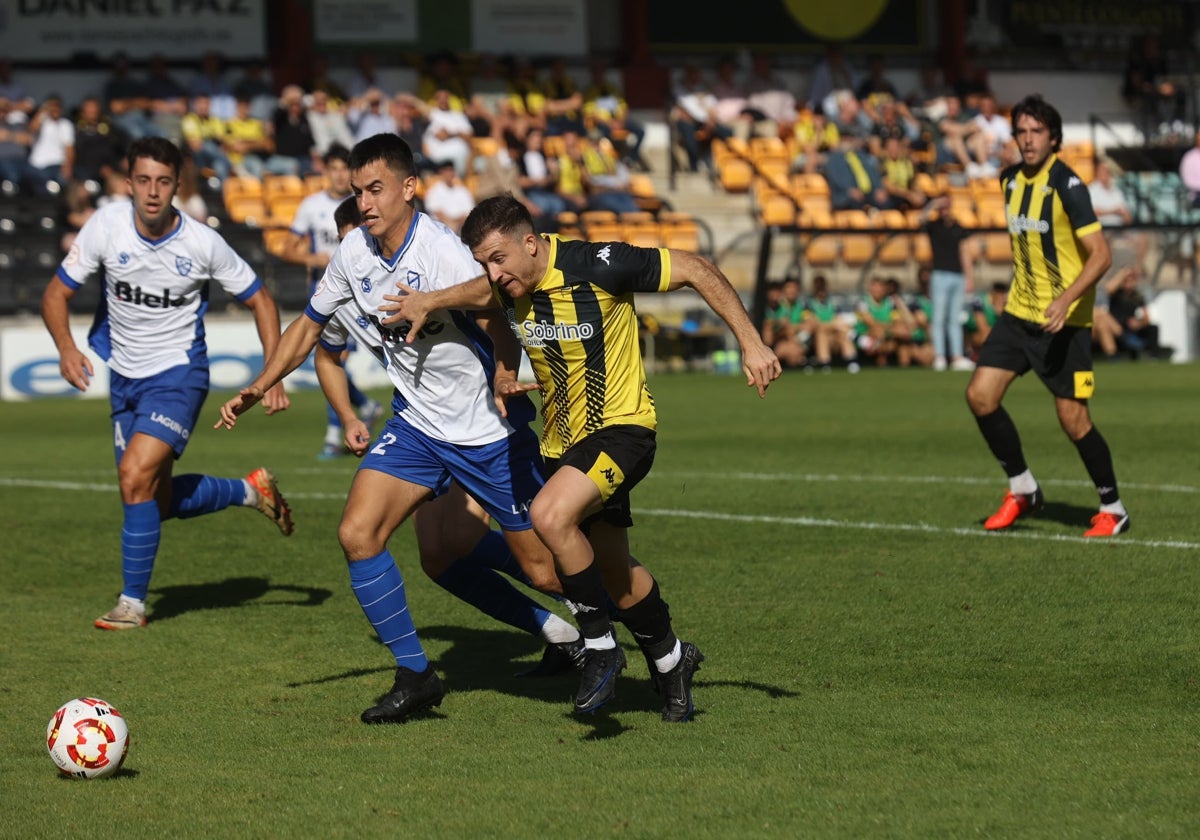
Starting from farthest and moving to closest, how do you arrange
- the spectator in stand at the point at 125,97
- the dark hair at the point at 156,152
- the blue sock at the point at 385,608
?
the spectator in stand at the point at 125,97 → the dark hair at the point at 156,152 → the blue sock at the point at 385,608

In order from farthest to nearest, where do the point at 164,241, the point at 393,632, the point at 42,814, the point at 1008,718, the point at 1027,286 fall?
the point at 1027,286 < the point at 164,241 < the point at 393,632 < the point at 1008,718 < the point at 42,814

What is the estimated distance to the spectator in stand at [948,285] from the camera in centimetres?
2273

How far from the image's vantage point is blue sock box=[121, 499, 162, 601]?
303 inches

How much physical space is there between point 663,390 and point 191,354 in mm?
13146

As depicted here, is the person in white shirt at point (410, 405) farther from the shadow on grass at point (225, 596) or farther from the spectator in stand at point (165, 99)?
the spectator in stand at point (165, 99)

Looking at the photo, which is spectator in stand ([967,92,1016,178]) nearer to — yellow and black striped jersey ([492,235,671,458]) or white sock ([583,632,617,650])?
yellow and black striped jersey ([492,235,671,458])

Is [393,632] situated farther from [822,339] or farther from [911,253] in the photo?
[911,253]

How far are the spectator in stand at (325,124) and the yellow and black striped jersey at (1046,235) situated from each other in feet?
57.9

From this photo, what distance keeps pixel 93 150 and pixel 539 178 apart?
6.51 meters

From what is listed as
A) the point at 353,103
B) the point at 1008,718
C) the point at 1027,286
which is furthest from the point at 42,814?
the point at 353,103

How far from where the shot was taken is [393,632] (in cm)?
597

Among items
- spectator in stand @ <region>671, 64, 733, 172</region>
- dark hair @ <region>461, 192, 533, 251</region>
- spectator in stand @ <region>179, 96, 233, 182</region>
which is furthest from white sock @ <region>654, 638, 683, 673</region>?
spectator in stand @ <region>671, 64, 733, 172</region>

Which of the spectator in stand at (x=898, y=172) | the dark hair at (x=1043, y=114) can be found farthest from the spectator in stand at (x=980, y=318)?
the dark hair at (x=1043, y=114)

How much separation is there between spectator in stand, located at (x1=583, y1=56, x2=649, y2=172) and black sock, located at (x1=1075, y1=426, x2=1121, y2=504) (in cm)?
2019
